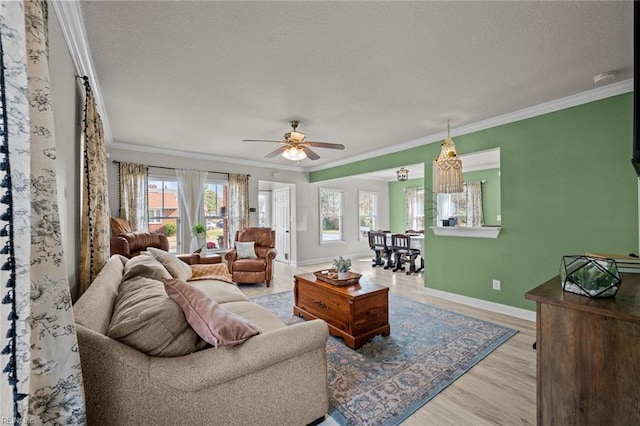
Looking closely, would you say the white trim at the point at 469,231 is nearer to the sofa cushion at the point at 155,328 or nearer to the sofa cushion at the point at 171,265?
the sofa cushion at the point at 171,265

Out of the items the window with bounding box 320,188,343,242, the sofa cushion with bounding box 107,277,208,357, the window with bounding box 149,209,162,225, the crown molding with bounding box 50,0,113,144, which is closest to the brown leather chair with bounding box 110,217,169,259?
the window with bounding box 149,209,162,225

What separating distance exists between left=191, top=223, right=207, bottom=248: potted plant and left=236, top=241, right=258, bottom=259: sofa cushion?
674mm

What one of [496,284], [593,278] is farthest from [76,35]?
[496,284]

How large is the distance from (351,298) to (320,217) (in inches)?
194

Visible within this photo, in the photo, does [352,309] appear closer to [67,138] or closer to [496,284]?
[496,284]

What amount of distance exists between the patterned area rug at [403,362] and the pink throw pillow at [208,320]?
36.1 inches

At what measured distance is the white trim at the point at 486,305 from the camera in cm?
330

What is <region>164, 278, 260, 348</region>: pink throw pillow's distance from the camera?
4.21ft

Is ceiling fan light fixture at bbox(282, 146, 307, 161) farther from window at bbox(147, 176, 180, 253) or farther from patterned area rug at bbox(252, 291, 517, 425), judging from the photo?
window at bbox(147, 176, 180, 253)

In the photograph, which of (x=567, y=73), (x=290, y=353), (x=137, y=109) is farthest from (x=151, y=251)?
(x=567, y=73)

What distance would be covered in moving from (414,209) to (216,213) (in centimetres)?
564

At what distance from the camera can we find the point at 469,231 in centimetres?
386

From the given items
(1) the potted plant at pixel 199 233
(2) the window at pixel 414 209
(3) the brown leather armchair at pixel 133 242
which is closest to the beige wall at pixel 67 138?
(3) the brown leather armchair at pixel 133 242

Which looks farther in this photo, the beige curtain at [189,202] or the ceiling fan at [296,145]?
the beige curtain at [189,202]
